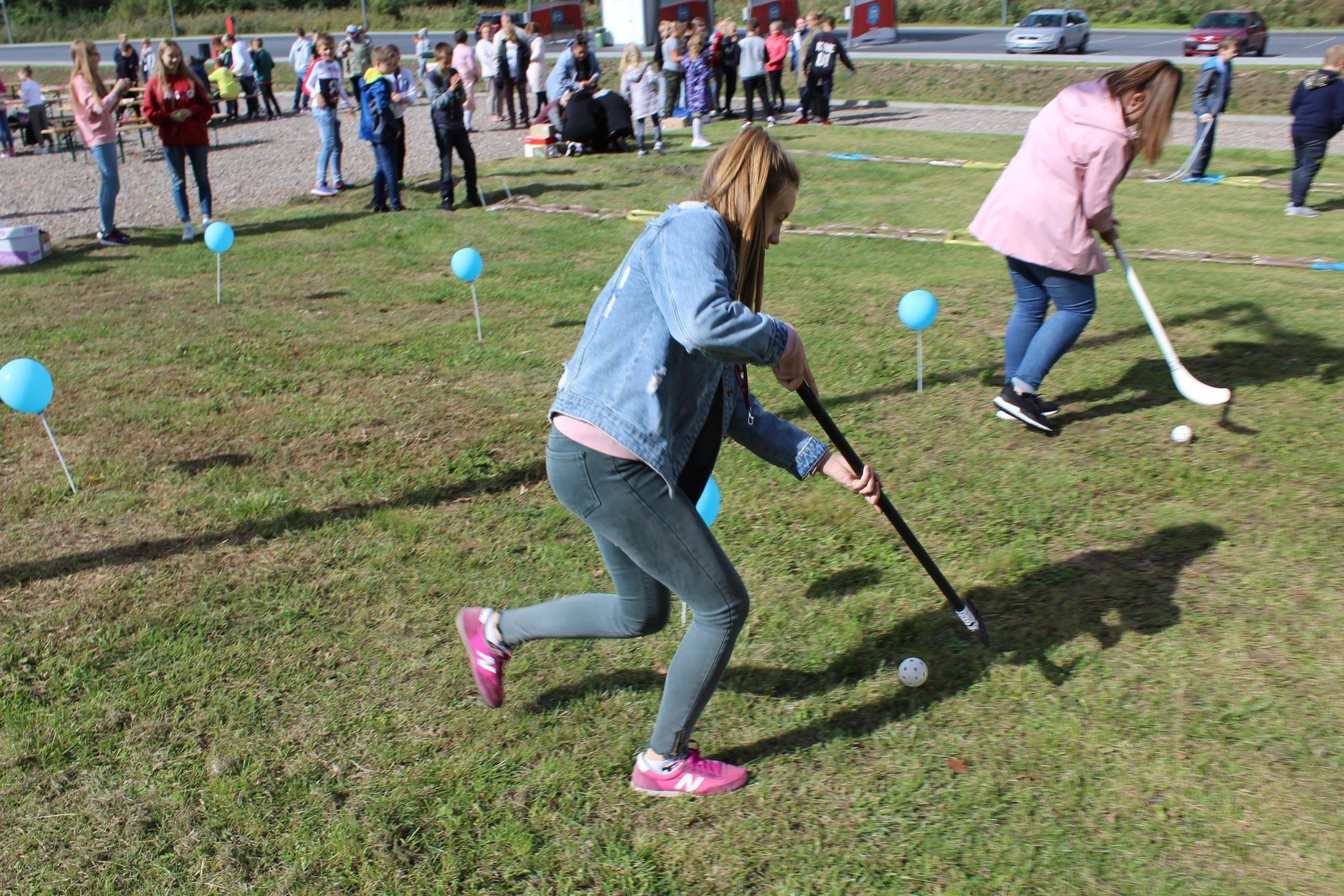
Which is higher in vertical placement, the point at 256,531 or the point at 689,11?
the point at 689,11

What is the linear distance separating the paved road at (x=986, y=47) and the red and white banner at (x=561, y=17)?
6.73 feet

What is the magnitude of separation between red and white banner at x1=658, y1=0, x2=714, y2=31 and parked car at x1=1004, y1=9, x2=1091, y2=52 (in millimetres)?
9784

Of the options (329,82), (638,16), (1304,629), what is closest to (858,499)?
(1304,629)

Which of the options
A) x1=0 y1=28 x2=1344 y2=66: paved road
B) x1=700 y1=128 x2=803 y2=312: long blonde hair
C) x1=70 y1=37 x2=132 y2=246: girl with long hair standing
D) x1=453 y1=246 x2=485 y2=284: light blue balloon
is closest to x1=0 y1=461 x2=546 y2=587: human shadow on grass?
x1=453 y1=246 x2=485 y2=284: light blue balloon

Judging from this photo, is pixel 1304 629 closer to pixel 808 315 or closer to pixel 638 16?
pixel 808 315

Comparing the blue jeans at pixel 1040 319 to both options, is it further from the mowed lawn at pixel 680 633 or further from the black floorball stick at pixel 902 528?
the black floorball stick at pixel 902 528

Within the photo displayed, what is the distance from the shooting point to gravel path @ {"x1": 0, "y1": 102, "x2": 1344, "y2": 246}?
1320 centimetres

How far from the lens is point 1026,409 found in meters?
5.51

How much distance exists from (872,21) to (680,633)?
34.7 metres

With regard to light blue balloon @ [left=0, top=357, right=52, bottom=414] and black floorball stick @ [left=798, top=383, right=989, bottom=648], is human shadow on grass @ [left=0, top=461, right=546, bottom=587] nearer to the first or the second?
light blue balloon @ [left=0, top=357, right=52, bottom=414]

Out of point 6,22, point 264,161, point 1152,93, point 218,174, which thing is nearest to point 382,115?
point 218,174

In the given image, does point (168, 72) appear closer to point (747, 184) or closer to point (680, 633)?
point (680, 633)

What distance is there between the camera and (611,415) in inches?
101

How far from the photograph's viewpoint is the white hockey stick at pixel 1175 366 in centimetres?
541
